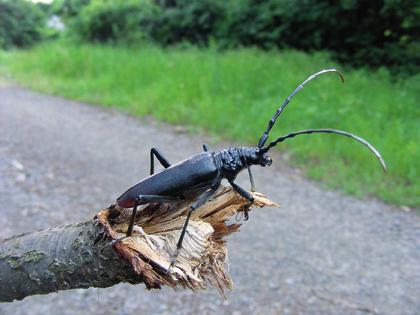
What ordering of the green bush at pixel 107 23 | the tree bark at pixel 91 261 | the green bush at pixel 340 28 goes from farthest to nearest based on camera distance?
the green bush at pixel 107 23 < the green bush at pixel 340 28 < the tree bark at pixel 91 261

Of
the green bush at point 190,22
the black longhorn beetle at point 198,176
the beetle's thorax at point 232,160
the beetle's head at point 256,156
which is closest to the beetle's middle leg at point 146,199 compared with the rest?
the black longhorn beetle at point 198,176

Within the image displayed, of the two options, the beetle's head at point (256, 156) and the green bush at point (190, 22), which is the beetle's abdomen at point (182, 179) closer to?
the beetle's head at point (256, 156)

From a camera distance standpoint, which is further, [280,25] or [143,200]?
[280,25]

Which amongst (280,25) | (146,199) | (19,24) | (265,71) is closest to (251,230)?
(146,199)

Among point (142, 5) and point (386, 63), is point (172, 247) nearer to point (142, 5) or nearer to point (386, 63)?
point (386, 63)

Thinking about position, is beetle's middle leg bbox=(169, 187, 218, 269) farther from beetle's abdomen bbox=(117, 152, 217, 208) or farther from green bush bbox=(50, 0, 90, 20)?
green bush bbox=(50, 0, 90, 20)

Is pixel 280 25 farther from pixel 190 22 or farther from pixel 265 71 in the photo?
pixel 265 71
